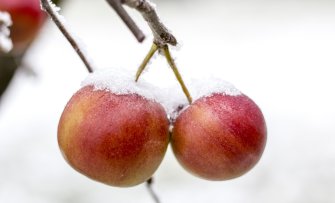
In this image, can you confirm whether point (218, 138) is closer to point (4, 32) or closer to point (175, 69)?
point (175, 69)

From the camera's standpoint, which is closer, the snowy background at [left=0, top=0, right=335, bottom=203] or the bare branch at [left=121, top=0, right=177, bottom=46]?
the bare branch at [left=121, top=0, right=177, bottom=46]

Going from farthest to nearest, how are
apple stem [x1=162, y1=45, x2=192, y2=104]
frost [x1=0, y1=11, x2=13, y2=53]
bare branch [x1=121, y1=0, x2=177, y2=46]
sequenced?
frost [x1=0, y1=11, x2=13, y2=53] < apple stem [x1=162, y1=45, x2=192, y2=104] < bare branch [x1=121, y1=0, x2=177, y2=46]

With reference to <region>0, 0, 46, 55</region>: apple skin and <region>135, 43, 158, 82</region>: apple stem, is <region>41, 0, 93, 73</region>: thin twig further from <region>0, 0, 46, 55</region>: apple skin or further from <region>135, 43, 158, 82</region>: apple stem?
<region>0, 0, 46, 55</region>: apple skin

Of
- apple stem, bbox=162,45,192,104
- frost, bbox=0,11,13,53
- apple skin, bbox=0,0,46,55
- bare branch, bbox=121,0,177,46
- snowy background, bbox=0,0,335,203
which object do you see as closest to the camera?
bare branch, bbox=121,0,177,46

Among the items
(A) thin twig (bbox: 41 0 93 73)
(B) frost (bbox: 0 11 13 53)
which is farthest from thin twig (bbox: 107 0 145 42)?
(B) frost (bbox: 0 11 13 53)

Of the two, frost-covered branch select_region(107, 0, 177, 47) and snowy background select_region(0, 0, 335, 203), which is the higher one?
frost-covered branch select_region(107, 0, 177, 47)

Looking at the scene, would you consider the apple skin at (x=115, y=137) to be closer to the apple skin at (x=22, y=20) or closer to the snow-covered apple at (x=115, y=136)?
the snow-covered apple at (x=115, y=136)

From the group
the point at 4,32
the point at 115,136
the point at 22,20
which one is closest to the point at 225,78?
the point at 22,20

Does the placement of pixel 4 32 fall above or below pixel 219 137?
above
